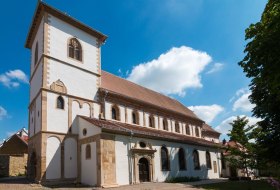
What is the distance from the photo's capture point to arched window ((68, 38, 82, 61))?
956 inches

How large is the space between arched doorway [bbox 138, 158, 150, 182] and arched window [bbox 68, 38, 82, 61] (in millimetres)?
10593

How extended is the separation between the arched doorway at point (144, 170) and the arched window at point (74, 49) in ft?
34.8

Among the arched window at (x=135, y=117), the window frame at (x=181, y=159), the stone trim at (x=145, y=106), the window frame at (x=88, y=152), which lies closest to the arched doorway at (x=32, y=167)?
the window frame at (x=88, y=152)

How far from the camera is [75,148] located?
853 inches

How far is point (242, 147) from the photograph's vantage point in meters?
27.1

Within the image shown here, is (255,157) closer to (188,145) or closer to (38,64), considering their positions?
(188,145)

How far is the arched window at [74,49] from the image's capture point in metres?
24.3

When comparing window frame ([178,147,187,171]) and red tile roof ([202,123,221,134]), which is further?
red tile roof ([202,123,221,134])

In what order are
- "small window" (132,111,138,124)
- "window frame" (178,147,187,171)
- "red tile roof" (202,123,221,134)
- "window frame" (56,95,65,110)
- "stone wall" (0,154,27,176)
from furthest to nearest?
"red tile roof" (202,123,221,134) → "stone wall" (0,154,27,176) → "small window" (132,111,138,124) → "window frame" (178,147,187,171) → "window frame" (56,95,65,110)

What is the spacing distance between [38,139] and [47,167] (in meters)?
2.33

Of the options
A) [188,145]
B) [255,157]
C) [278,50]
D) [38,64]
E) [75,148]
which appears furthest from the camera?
[188,145]

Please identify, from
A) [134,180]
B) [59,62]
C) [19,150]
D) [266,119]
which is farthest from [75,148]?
[19,150]

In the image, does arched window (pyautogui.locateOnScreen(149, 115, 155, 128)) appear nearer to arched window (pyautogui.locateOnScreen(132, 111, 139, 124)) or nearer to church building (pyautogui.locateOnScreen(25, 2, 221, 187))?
church building (pyautogui.locateOnScreen(25, 2, 221, 187))

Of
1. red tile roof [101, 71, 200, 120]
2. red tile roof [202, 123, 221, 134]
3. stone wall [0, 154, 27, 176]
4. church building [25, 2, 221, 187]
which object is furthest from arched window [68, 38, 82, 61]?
red tile roof [202, 123, 221, 134]
